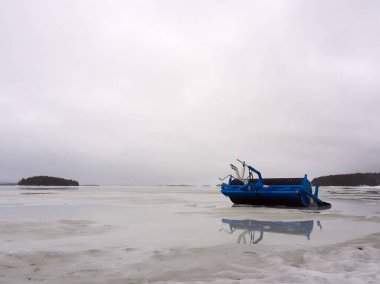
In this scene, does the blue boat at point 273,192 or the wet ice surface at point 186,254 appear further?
the blue boat at point 273,192

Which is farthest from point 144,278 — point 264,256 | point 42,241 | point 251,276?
point 42,241

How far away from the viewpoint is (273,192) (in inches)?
1026

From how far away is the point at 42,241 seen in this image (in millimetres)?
9328

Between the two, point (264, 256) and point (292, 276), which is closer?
point (292, 276)

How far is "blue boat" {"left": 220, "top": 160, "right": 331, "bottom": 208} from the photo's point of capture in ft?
83.8

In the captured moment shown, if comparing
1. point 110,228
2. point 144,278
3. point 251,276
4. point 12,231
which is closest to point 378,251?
point 251,276

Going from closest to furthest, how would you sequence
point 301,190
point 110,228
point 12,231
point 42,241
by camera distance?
point 42,241 < point 12,231 < point 110,228 < point 301,190

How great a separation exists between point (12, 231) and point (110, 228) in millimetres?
3143

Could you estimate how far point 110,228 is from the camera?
1214 cm

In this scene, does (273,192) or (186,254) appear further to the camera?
(273,192)

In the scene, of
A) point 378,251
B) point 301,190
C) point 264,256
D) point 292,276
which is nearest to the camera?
point 292,276

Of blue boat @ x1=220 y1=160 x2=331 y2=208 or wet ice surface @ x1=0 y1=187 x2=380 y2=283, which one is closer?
wet ice surface @ x1=0 y1=187 x2=380 y2=283

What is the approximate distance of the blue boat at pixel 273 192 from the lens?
1005 inches

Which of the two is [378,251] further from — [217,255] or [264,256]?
[217,255]
